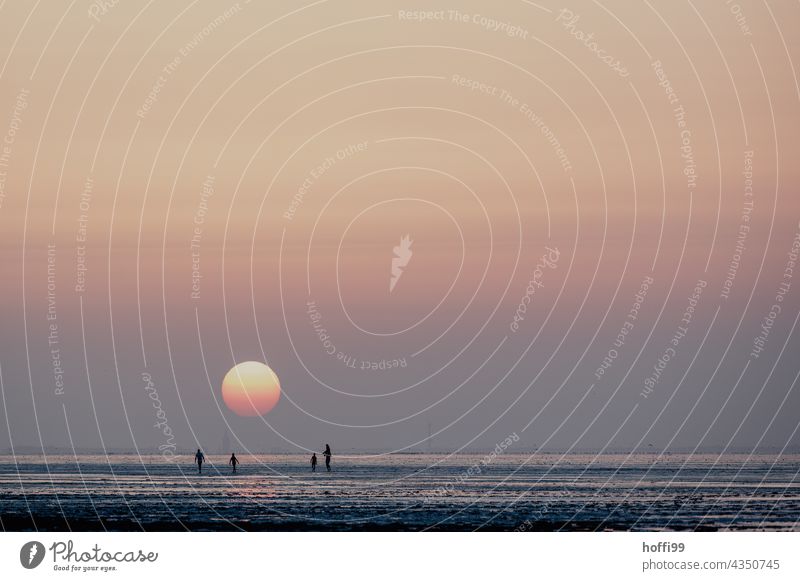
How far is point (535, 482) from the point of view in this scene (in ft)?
261

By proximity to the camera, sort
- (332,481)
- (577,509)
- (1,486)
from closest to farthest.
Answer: (577,509), (1,486), (332,481)

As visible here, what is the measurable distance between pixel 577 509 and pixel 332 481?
26350mm

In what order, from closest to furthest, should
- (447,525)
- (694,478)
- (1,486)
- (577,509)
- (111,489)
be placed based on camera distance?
1. (447,525)
2. (577,509)
3. (111,489)
4. (1,486)
5. (694,478)

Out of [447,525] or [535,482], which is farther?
[535,482]

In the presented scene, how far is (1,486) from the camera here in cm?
7069

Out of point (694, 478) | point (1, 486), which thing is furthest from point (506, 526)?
point (694, 478)
